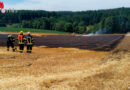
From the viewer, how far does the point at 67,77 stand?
7480mm

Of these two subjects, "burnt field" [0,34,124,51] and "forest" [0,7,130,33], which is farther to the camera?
"forest" [0,7,130,33]

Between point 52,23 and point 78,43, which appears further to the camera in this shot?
point 52,23

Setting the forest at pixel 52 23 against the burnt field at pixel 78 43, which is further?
the forest at pixel 52 23

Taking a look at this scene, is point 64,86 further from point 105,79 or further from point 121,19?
point 121,19

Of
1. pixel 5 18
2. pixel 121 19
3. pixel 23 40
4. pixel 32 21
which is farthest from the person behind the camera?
pixel 121 19

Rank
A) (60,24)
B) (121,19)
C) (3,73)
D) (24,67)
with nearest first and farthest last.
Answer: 1. (3,73)
2. (24,67)
3. (60,24)
4. (121,19)

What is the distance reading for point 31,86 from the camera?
6.15 meters

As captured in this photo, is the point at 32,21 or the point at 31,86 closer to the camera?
the point at 31,86

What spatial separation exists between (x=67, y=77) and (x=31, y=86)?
182 centimetres

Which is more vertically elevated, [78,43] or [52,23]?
[78,43]

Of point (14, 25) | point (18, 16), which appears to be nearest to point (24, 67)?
point (14, 25)

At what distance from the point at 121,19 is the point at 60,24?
162 feet

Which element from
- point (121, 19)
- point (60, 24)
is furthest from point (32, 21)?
point (121, 19)

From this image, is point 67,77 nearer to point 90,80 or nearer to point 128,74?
point 90,80
